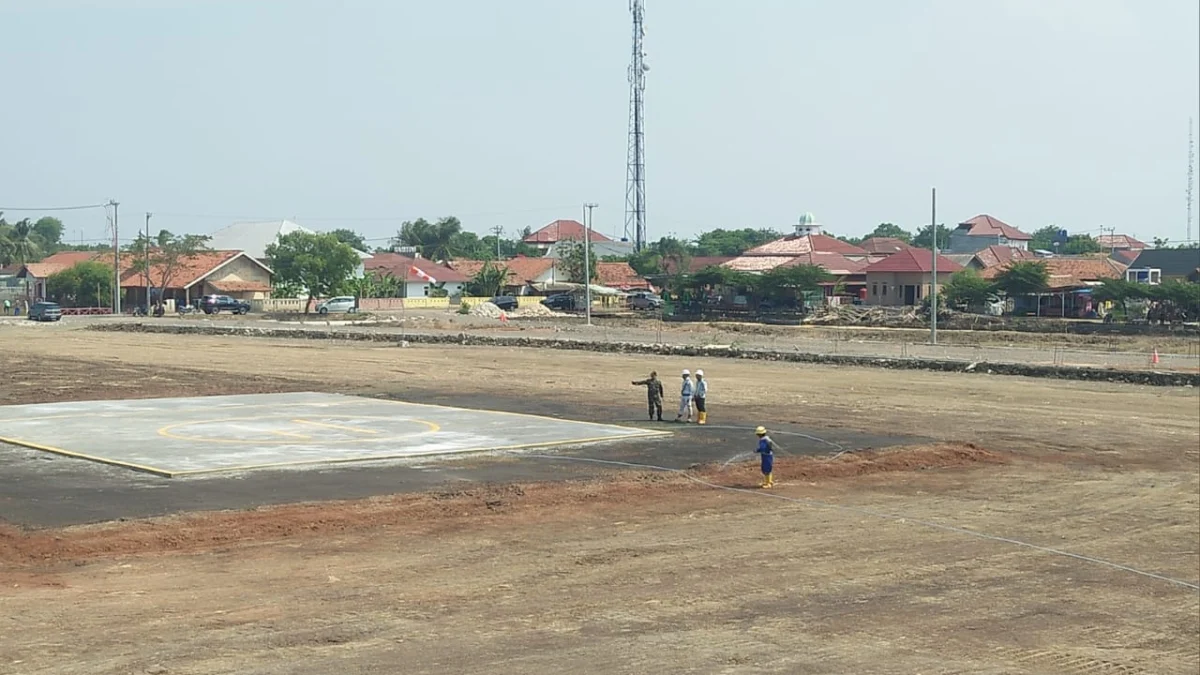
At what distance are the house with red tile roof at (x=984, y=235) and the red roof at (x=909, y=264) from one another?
65.7m

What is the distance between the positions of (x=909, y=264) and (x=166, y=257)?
59629 mm

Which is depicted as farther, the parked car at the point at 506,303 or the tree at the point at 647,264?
the tree at the point at 647,264

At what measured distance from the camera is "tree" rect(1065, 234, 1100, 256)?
172 meters

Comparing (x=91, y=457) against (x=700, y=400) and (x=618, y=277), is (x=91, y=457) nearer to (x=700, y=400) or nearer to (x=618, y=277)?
(x=700, y=400)

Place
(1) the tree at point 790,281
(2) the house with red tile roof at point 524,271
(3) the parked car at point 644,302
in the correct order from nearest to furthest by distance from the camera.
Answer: (1) the tree at point 790,281
(3) the parked car at point 644,302
(2) the house with red tile roof at point 524,271

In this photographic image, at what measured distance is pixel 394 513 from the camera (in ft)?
71.7

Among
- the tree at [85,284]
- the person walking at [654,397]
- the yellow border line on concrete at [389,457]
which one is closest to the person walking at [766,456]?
the yellow border line on concrete at [389,457]

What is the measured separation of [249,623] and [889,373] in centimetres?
4245

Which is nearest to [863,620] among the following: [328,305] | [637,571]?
[637,571]

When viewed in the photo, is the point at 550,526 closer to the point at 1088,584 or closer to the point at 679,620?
the point at 679,620

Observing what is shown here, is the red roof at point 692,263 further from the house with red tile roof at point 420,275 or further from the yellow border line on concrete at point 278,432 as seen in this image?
the yellow border line on concrete at point 278,432

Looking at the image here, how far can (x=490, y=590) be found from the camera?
17.0 m

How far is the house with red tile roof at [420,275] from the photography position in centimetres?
13125

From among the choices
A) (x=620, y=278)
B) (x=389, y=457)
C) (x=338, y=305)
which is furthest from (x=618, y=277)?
(x=389, y=457)
